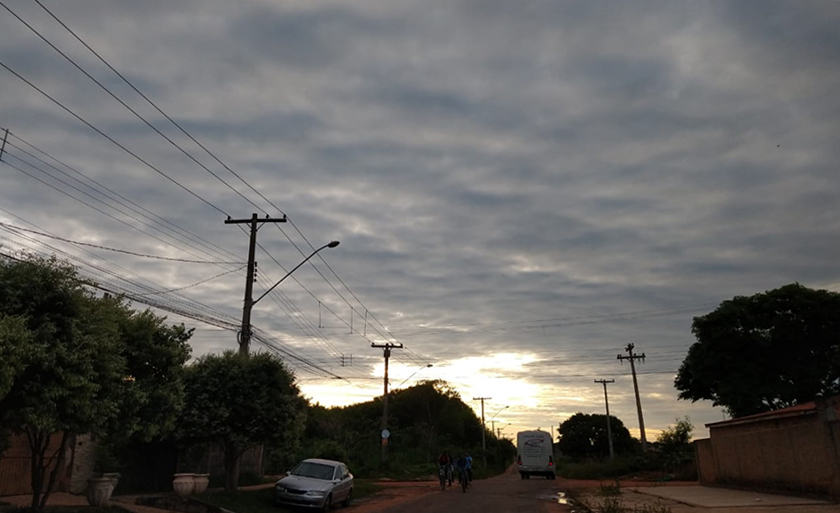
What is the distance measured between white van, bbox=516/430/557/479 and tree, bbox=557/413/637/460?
53800mm

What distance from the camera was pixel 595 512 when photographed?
56.9ft

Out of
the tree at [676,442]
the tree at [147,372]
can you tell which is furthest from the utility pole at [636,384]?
the tree at [147,372]

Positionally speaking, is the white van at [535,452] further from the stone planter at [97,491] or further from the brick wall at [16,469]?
the stone planter at [97,491]

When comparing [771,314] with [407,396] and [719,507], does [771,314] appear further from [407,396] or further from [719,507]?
[407,396]

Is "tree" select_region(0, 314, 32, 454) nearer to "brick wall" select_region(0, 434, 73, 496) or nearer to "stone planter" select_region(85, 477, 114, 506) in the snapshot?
"stone planter" select_region(85, 477, 114, 506)

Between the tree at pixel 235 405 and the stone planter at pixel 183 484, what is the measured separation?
178cm

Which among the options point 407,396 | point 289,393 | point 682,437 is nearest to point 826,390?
point 682,437

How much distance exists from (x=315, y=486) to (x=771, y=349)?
117 feet

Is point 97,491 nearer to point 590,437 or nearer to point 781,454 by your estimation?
point 781,454

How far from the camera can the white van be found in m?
47.7

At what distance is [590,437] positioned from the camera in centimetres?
10006

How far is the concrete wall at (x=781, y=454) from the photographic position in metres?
20.1

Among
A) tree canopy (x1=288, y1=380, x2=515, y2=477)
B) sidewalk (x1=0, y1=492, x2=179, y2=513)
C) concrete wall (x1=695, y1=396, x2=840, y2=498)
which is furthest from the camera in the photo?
tree canopy (x1=288, y1=380, x2=515, y2=477)

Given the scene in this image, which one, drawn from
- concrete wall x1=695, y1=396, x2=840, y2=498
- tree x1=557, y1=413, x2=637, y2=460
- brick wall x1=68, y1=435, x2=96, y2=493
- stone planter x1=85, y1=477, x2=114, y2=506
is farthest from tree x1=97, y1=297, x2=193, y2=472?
tree x1=557, y1=413, x2=637, y2=460
